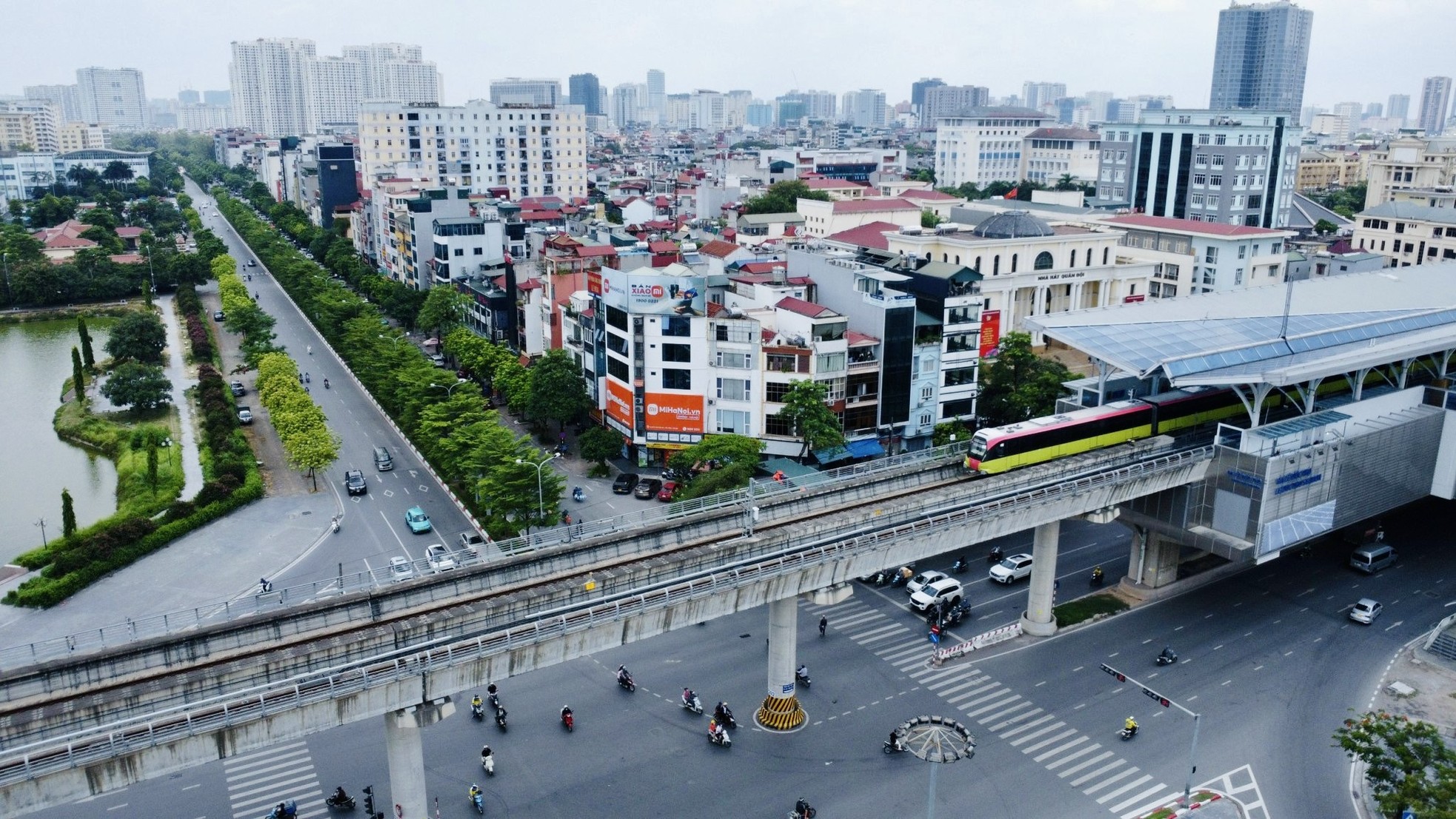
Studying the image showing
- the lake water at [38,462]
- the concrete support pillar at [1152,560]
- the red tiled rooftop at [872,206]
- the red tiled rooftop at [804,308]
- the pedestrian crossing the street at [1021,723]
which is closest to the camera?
the pedestrian crossing the street at [1021,723]

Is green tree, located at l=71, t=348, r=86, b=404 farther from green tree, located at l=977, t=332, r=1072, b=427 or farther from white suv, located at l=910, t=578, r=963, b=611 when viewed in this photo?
white suv, located at l=910, t=578, r=963, b=611

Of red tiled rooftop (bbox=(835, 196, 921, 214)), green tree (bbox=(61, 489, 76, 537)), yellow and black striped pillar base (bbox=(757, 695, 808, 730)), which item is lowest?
yellow and black striped pillar base (bbox=(757, 695, 808, 730))

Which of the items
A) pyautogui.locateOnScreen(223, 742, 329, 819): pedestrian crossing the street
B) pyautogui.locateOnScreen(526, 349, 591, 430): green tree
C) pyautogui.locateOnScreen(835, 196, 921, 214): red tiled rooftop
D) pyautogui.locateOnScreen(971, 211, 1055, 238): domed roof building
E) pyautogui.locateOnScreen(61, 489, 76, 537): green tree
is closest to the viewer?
pyautogui.locateOnScreen(223, 742, 329, 819): pedestrian crossing the street

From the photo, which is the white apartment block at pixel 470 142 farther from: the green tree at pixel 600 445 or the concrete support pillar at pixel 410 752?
the concrete support pillar at pixel 410 752

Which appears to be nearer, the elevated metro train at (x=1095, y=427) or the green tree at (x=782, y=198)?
the elevated metro train at (x=1095, y=427)

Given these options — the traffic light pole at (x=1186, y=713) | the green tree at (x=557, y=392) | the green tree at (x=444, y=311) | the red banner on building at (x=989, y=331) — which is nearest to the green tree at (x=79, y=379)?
the green tree at (x=444, y=311)

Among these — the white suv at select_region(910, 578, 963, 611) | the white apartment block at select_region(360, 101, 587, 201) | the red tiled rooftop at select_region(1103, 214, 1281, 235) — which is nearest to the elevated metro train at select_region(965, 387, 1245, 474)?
the white suv at select_region(910, 578, 963, 611)

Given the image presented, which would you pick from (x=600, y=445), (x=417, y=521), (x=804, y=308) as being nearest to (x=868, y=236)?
(x=804, y=308)
